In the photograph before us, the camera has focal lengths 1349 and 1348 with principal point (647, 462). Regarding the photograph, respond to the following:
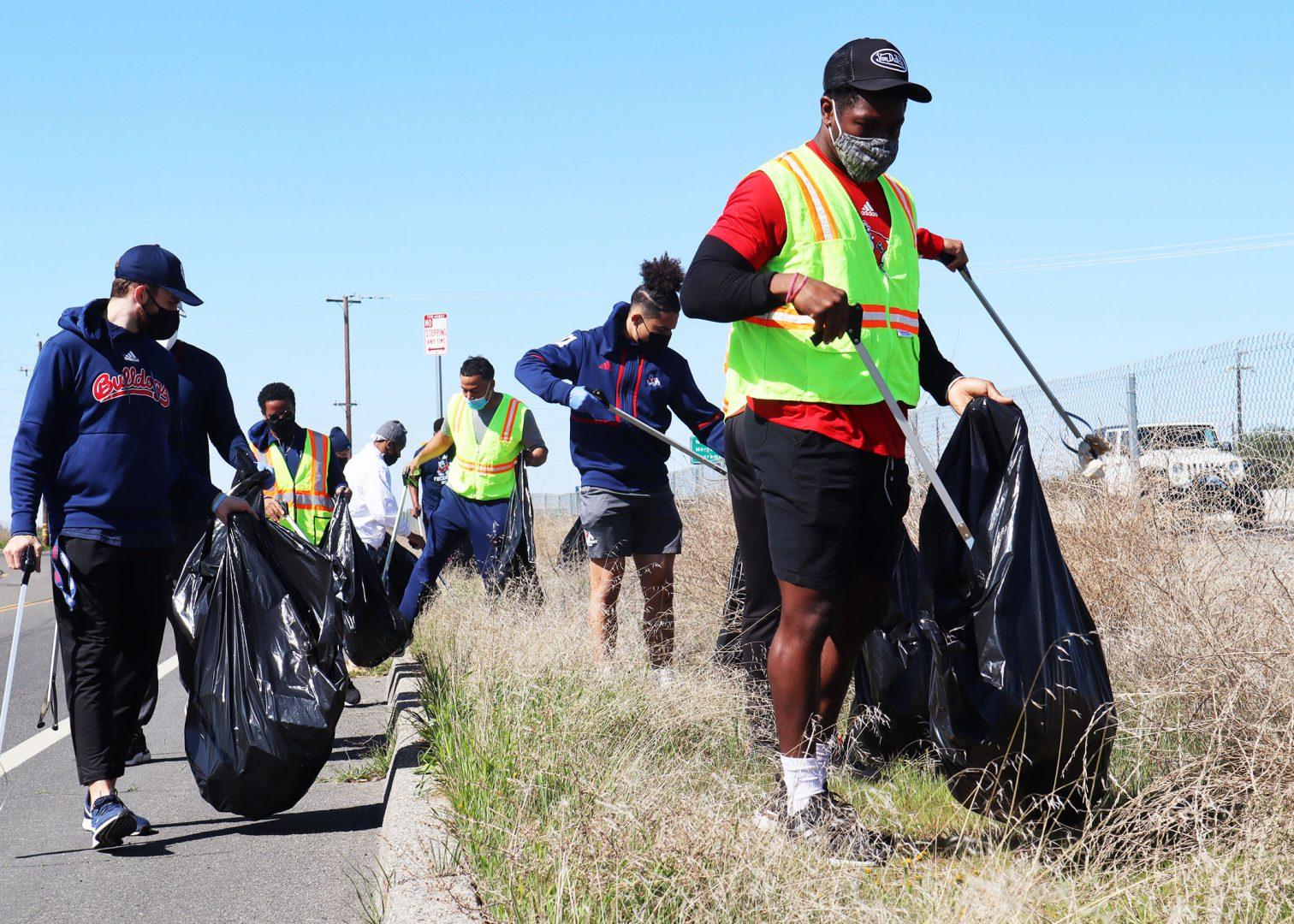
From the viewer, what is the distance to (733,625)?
486 cm

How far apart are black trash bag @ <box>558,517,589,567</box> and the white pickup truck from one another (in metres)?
3.17

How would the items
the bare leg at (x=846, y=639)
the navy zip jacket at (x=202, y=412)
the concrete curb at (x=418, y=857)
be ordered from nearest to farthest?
the concrete curb at (x=418, y=857) → the bare leg at (x=846, y=639) → the navy zip jacket at (x=202, y=412)

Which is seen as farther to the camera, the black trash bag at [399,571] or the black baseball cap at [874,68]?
the black trash bag at [399,571]

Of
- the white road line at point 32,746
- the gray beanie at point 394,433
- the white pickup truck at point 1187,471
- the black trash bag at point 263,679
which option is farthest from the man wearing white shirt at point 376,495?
the white pickup truck at point 1187,471

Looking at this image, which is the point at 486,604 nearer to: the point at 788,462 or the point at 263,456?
the point at 263,456

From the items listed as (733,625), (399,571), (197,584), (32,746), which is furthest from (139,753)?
(733,625)

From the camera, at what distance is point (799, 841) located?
2672 millimetres

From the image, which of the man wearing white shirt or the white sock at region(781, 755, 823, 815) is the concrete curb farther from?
the man wearing white shirt

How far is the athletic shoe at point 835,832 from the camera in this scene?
9.24 feet

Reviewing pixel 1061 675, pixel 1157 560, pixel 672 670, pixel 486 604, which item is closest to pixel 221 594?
pixel 672 670

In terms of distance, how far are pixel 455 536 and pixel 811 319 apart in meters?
5.16

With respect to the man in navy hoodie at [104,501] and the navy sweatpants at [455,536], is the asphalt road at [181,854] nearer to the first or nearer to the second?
the man in navy hoodie at [104,501]

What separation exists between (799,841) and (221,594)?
2.65 metres

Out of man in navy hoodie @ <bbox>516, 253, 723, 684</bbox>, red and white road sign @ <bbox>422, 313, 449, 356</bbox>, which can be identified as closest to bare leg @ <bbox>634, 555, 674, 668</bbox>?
man in navy hoodie @ <bbox>516, 253, 723, 684</bbox>
